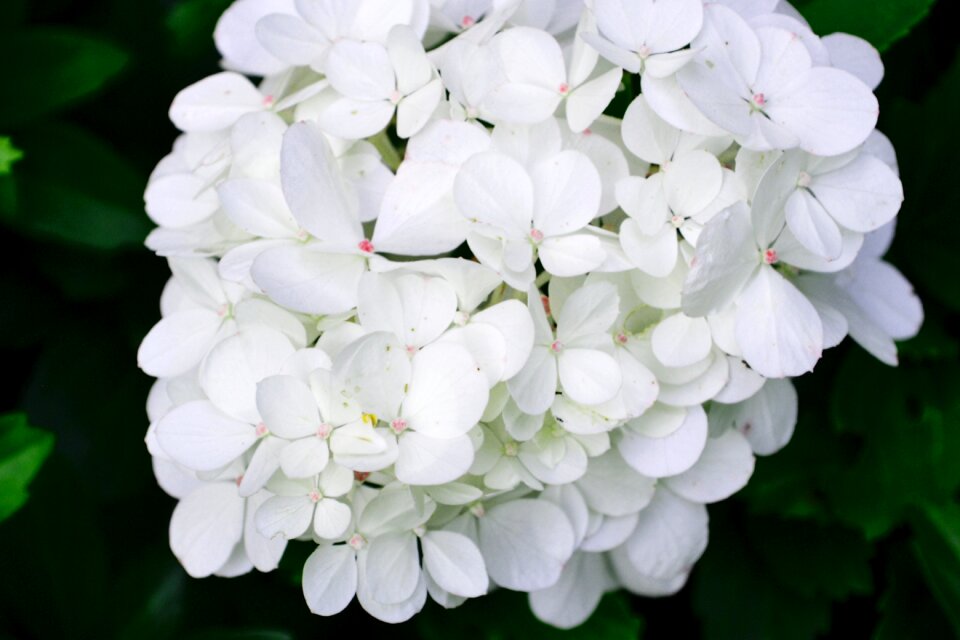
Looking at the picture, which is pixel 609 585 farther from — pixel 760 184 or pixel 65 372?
pixel 65 372

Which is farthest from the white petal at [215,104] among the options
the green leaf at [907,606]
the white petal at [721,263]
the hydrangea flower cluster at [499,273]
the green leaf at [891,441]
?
the green leaf at [907,606]

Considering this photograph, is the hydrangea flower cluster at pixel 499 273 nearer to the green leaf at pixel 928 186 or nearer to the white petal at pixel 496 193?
the white petal at pixel 496 193

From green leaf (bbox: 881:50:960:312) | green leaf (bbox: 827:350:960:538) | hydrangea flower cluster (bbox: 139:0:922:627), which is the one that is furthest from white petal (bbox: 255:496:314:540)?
green leaf (bbox: 881:50:960:312)

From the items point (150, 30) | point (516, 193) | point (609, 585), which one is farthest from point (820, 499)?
point (150, 30)

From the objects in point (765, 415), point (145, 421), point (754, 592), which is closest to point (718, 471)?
point (765, 415)

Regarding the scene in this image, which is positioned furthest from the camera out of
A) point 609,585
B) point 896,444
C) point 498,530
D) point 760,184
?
point 896,444
